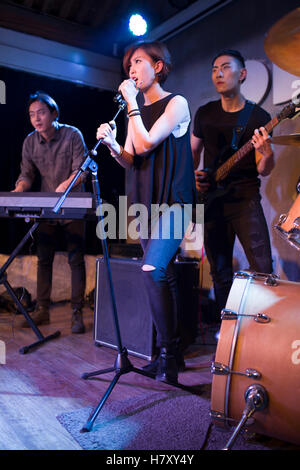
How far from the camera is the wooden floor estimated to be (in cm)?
139

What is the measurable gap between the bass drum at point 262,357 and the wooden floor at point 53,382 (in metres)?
0.56

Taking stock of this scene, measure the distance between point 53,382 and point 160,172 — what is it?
1.17m

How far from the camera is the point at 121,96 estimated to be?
5.41ft

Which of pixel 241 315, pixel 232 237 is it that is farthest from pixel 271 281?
pixel 232 237

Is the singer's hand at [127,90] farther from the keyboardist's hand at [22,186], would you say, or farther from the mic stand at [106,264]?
the keyboardist's hand at [22,186]

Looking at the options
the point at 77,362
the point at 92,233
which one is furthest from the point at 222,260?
the point at 92,233

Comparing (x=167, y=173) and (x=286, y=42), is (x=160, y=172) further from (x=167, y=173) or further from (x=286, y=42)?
(x=286, y=42)

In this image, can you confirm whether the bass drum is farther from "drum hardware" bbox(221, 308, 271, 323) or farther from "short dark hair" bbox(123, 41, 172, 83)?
"short dark hair" bbox(123, 41, 172, 83)

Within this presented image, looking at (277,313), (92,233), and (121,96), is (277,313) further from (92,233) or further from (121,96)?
(92,233)

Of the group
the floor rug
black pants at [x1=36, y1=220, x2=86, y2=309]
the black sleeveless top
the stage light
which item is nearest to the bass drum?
the floor rug

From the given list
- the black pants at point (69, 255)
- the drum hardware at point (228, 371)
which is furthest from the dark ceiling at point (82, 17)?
the drum hardware at point (228, 371)

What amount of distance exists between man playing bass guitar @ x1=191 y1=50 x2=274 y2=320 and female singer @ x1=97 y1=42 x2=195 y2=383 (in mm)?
594

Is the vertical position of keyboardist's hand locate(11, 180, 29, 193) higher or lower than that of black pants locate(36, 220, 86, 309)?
higher

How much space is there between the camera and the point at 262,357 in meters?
1.23
